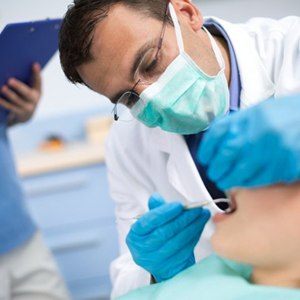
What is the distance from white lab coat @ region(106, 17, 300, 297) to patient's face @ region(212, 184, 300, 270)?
0.78ft

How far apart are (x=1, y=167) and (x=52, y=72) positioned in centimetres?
30

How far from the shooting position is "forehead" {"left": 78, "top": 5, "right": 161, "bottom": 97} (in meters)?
0.85

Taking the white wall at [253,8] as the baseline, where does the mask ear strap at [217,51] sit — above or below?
below

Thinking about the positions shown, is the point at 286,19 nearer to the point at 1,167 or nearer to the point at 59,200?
the point at 1,167

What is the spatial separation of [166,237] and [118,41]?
394 mm

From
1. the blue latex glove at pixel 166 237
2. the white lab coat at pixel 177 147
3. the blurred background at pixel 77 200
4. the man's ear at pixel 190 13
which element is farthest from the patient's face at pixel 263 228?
the blurred background at pixel 77 200

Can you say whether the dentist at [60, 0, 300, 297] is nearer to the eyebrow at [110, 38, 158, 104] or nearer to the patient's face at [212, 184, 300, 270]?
the eyebrow at [110, 38, 158, 104]

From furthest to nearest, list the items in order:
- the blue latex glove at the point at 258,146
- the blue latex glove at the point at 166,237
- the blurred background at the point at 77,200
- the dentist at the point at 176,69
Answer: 1. the blurred background at the point at 77,200
2. the dentist at the point at 176,69
3. the blue latex glove at the point at 166,237
4. the blue latex glove at the point at 258,146

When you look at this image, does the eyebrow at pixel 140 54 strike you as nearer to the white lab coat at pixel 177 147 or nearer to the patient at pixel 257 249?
the white lab coat at pixel 177 147

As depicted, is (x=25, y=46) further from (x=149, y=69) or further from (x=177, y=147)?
(x=177, y=147)

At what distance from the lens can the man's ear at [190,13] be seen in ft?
3.07

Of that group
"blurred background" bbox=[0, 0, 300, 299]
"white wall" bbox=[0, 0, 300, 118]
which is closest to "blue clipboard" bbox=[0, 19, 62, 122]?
"white wall" bbox=[0, 0, 300, 118]

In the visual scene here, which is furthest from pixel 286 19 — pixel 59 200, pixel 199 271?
pixel 59 200

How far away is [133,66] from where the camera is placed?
0.85 meters
